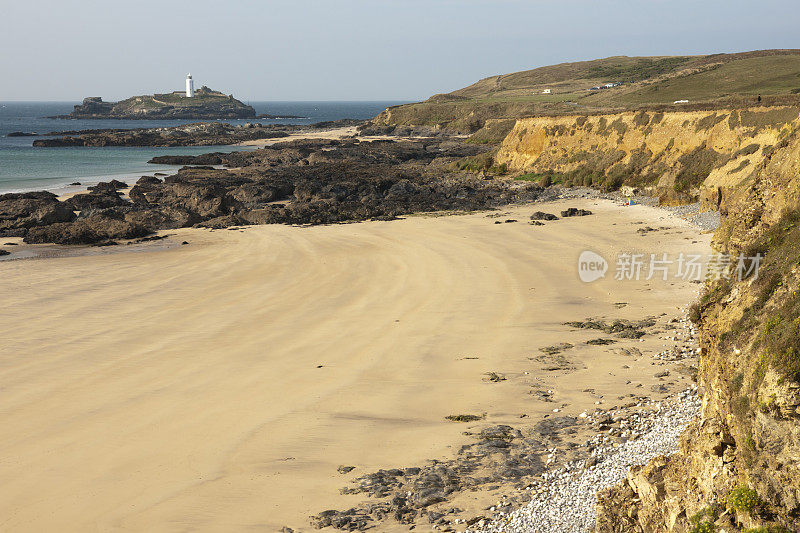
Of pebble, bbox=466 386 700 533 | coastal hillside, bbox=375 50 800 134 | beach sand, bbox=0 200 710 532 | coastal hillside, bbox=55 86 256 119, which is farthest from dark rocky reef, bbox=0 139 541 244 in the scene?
coastal hillside, bbox=55 86 256 119

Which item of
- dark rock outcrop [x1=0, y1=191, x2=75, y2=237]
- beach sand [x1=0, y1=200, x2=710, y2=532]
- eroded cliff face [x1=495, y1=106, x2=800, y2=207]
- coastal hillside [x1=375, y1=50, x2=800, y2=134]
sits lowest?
beach sand [x1=0, y1=200, x2=710, y2=532]

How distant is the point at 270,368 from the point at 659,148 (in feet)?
89.0

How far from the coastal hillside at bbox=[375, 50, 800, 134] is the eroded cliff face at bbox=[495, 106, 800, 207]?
158 cm

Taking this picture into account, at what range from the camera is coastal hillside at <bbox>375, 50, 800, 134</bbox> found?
5178 centimetres

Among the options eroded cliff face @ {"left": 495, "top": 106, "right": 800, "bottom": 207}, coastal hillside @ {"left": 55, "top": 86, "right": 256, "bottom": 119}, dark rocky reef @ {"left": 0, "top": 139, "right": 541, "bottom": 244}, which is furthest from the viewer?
coastal hillside @ {"left": 55, "top": 86, "right": 256, "bottom": 119}

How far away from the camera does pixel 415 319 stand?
1545cm

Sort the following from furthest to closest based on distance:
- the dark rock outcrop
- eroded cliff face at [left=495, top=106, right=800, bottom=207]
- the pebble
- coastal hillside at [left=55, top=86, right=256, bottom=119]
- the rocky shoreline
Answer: coastal hillside at [left=55, top=86, right=256, bottom=119]
the dark rock outcrop
eroded cliff face at [left=495, top=106, right=800, bottom=207]
the rocky shoreline
the pebble

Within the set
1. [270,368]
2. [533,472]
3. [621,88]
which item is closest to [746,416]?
[533,472]

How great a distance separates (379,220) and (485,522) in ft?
80.1

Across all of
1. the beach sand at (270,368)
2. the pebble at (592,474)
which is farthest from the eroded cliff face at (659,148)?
the pebble at (592,474)

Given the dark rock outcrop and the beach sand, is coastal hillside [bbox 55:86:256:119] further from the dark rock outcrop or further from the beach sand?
the beach sand

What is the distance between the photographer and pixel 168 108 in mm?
179125

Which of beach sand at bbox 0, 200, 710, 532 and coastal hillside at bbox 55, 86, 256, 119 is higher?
coastal hillside at bbox 55, 86, 256, 119

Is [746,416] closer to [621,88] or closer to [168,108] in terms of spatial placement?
[621,88]
